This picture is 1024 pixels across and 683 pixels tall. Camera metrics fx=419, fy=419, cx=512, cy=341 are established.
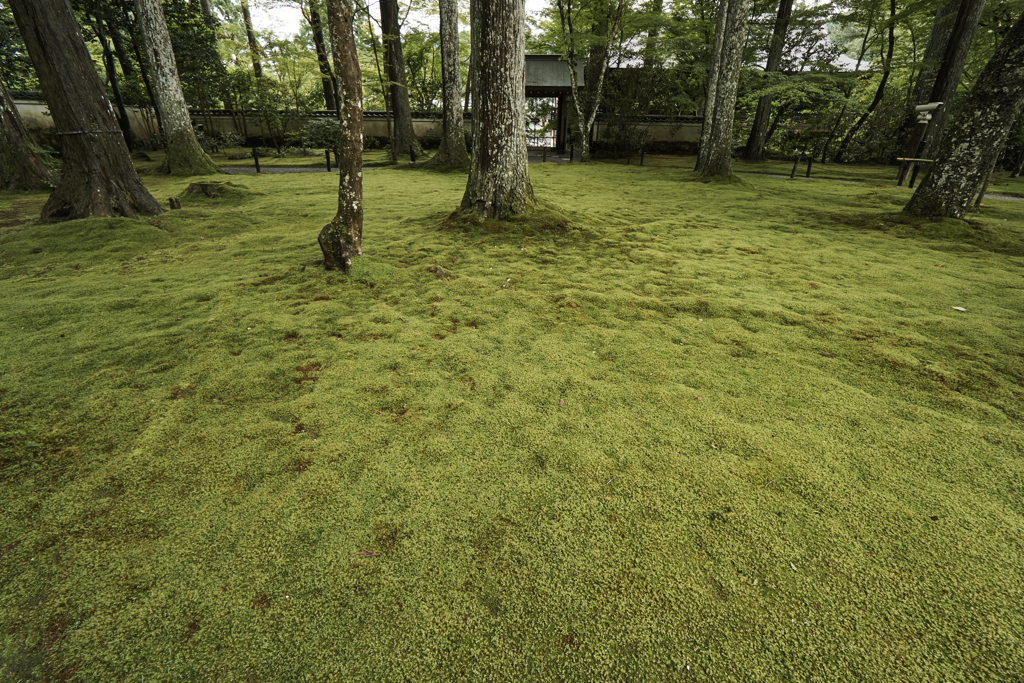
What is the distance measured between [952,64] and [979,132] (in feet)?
26.1

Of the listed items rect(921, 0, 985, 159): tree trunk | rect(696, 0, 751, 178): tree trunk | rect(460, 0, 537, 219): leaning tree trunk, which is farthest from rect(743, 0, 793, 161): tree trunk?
rect(460, 0, 537, 219): leaning tree trunk

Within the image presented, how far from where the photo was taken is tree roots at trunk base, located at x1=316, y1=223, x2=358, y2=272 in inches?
155

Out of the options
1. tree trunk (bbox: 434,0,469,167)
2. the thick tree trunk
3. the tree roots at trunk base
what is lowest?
the tree roots at trunk base

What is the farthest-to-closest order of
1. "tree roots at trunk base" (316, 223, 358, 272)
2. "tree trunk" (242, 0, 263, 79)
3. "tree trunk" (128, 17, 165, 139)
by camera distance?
"tree trunk" (242, 0, 263, 79), "tree trunk" (128, 17, 165, 139), "tree roots at trunk base" (316, 223, 358, 272)

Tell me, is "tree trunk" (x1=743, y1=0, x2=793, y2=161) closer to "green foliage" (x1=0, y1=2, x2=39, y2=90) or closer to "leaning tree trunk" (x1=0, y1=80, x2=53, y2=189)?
"leaning tree trunk" (x1=0, y1=80, x2=53, y2=189)

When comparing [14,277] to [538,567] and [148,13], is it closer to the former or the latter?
[538,567]

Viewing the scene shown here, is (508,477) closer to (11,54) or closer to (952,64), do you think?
(952,64)

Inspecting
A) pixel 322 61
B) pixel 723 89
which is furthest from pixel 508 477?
pixel 322 61

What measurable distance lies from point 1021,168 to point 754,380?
1690 centimetres

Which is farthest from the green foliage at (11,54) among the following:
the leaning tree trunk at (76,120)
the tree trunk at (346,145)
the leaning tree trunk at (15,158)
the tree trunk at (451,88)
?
the tree trunk at (346,145)

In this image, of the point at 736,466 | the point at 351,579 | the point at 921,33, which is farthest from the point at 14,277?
the point at 921,33

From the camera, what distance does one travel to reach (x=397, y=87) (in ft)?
41.6

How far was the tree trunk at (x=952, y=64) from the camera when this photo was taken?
30.0ft

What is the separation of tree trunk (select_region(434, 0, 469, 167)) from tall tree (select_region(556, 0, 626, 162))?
4084 millimetres
